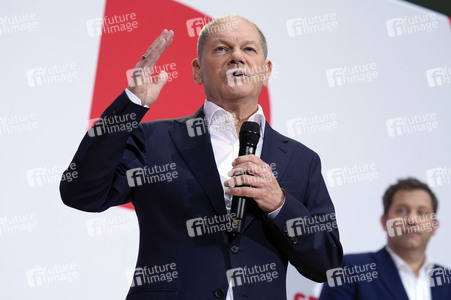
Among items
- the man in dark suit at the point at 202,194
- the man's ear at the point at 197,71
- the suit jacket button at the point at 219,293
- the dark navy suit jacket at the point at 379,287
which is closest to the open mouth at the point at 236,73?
the man in dark suit at the point at 202,194

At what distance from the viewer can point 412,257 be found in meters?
2.95

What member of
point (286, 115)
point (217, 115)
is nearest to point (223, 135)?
point (217, 115)

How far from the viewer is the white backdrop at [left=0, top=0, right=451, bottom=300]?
9.44 ft

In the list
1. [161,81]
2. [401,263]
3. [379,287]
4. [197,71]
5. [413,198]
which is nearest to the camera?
[161,81]

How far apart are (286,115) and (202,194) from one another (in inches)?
60.7

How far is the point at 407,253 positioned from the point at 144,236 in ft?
5.90

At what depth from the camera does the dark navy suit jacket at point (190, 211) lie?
5.25 ft

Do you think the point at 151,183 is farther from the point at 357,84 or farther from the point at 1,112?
the point at 357,84

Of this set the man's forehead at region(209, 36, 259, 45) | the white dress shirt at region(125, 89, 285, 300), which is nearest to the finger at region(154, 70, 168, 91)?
the white dress shirt at region(125, 89, 285, 300)

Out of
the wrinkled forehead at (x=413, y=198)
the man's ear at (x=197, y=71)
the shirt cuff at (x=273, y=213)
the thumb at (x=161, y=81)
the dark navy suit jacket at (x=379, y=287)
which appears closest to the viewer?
the shirt cuff at (x=273, y=213)

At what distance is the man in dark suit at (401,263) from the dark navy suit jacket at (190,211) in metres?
1.08

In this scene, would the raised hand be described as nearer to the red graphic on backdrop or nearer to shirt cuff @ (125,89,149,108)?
shirt cuff @ (125,89,149,108)

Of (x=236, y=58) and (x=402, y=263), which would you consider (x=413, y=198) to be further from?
(x=236, y=58)

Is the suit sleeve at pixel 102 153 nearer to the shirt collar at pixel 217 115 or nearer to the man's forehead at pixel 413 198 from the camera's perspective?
the shirt collar at pixel 217 115
